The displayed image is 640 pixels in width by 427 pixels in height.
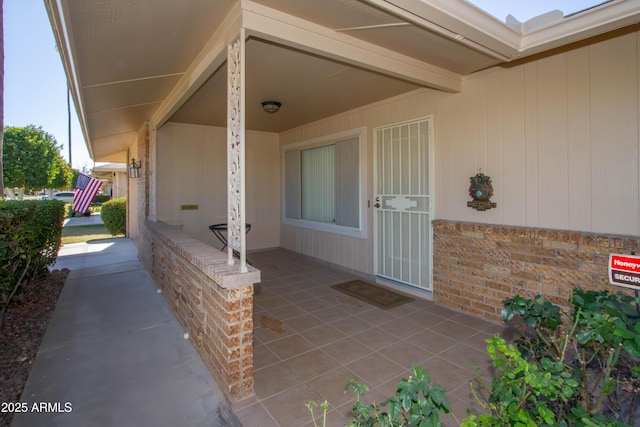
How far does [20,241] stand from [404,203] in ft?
15.1

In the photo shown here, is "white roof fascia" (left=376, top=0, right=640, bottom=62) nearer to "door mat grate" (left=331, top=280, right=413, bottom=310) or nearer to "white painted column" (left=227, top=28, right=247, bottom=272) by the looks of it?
"white painted column" (left=227, top=28, right=247, bottom=272)

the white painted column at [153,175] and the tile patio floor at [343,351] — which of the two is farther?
the white painted column at [153,175]

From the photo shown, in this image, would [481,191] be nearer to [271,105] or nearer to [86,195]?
[271,105]

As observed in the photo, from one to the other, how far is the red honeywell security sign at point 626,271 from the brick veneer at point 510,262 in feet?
4.83

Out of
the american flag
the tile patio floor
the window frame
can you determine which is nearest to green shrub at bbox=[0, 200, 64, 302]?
the tile patio floor

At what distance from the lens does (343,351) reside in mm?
2857

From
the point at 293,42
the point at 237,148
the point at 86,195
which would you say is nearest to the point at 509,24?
the point at 293,42

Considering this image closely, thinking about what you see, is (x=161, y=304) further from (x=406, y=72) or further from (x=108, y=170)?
(x=108, y=170)

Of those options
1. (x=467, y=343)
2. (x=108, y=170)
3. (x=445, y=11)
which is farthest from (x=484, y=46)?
(x=108, y=170)

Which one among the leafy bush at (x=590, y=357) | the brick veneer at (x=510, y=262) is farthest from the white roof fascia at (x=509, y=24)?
the leafy bush at (x=590, y=357)

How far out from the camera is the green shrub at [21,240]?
3.41m

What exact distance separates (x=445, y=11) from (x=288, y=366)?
2819 millimetres

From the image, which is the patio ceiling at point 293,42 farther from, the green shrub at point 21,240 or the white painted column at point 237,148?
the green shrub at point 21,240

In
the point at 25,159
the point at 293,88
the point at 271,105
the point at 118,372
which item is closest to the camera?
the point at 118,372
